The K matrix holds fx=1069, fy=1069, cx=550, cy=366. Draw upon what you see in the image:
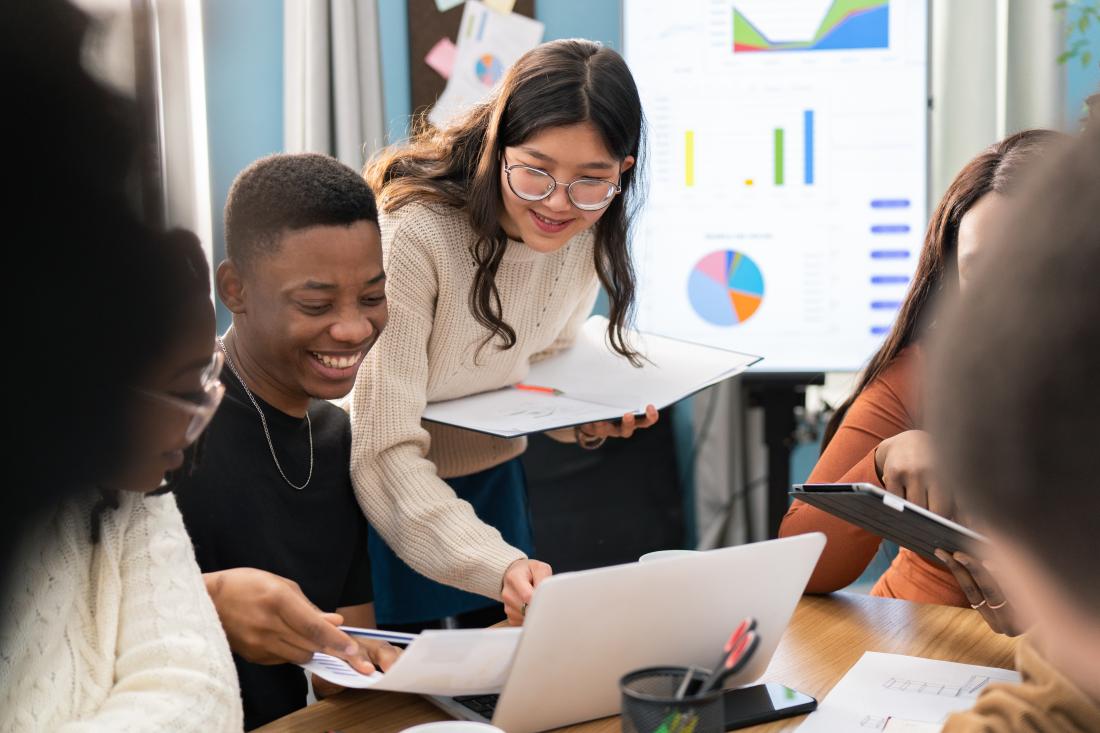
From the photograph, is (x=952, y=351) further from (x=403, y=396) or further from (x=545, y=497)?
(x=545, y=497)

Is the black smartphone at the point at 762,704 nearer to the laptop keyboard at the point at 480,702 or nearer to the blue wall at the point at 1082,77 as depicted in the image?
the laptop keyboard at the point at 480,702

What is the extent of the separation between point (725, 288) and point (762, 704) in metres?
1.87

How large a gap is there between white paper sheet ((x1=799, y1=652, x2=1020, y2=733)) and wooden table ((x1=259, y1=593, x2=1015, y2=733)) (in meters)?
0.02

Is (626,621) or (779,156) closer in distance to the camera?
(626,621)

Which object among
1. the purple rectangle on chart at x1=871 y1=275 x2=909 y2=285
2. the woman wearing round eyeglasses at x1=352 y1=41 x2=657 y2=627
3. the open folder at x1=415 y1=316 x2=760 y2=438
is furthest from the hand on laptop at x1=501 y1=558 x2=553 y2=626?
the purple rectangle on chart at x1=871 y1=275 x2=909 y2=285

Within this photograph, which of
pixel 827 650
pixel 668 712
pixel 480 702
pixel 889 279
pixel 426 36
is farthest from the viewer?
pixel 426 36

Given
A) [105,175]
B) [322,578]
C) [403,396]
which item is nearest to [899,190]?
[403,396]

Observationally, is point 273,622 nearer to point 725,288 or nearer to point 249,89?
point 725,288

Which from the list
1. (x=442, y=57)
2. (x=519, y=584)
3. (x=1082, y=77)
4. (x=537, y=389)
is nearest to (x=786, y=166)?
(x=1082, y=77)

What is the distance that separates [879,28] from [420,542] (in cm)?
193

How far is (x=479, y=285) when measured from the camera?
1476mm

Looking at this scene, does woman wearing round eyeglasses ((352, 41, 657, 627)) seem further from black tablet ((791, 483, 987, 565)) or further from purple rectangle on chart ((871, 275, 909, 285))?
purple rectangle on chart ((871, 275, 909, 285))

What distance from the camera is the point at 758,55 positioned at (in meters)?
2.66

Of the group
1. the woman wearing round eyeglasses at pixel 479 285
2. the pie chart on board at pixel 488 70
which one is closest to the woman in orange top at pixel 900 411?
the woman wearing round eyeglasses at pixel 479 285
